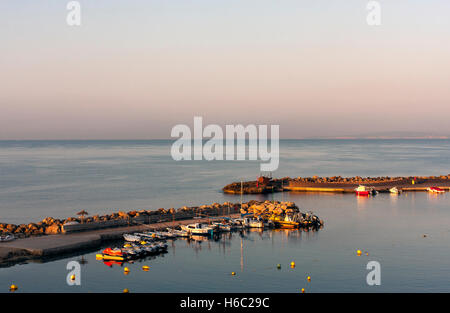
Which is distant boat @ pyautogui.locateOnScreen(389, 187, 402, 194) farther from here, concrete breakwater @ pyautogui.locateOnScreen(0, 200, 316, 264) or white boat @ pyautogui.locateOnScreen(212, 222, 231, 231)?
white boat @ pyautogui.locateOnScreen(212, 222, 231, 231)

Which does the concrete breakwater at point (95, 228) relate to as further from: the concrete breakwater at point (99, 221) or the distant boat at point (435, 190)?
the distant boat at point (435, 190)

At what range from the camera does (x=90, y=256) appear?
→ 49.2 meters

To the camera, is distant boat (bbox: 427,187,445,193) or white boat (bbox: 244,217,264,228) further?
distant boat (bbox: 427,187,445,193)

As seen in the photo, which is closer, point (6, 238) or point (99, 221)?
point (6, 238)

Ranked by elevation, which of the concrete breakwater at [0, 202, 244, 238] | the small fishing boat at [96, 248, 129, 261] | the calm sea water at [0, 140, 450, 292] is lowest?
the calm sea water at [0, 140, 450, 292]

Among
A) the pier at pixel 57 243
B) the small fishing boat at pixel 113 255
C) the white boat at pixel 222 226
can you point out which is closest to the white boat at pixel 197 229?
the white boat at pixel 222 226

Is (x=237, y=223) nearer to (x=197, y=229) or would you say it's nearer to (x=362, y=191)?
(x=197, y=229)

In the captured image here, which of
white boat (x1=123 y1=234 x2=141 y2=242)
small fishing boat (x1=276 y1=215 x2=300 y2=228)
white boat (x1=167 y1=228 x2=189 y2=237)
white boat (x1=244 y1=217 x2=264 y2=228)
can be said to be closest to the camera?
white boat (x1=123 y1=234 x2=141 y2=242)

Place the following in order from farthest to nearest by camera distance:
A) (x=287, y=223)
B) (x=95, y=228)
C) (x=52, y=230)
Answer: (x=287, y=223), (x=95, y=228), (x=52, y=230)

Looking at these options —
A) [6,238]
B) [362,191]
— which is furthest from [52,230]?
[362,191]

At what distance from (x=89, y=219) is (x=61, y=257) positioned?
1700 centimetres

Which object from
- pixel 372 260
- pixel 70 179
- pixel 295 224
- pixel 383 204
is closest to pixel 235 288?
pixel 372 260

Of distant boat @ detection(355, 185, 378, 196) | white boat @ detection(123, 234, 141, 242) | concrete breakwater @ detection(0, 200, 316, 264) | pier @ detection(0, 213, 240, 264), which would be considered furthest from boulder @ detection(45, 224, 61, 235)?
distant boat @ detection(355, 185, 378, 196)

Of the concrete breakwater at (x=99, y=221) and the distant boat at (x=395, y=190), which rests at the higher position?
the concrete breakwater at (x=99, y=221)
